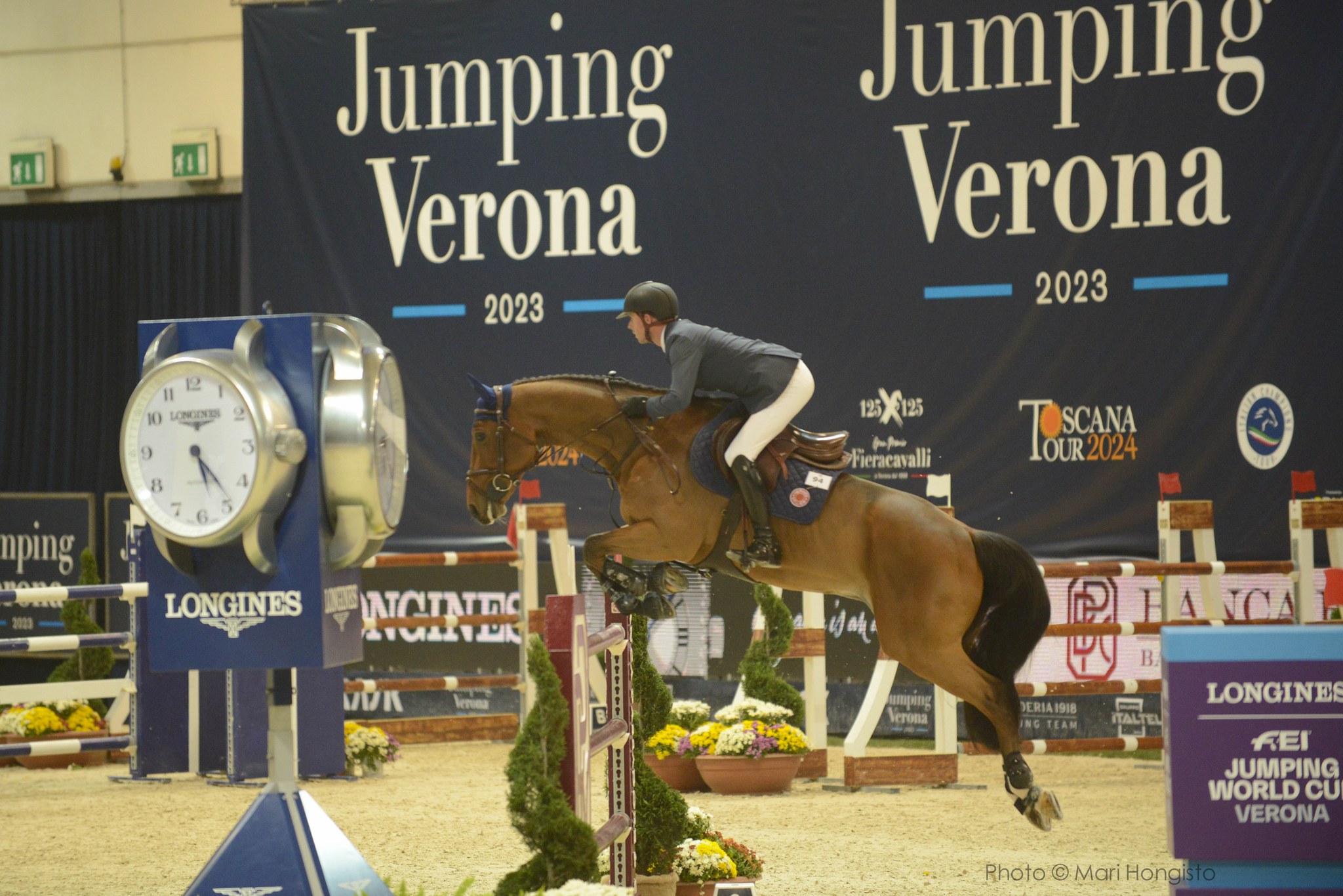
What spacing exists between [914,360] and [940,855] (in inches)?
133

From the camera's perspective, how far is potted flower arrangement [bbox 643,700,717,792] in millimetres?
6734

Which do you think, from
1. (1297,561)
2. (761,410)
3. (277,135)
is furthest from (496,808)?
(277,135)

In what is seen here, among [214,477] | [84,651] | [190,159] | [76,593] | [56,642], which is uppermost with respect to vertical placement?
[190,159]

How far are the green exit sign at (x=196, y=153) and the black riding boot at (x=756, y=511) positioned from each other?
21.1 ft

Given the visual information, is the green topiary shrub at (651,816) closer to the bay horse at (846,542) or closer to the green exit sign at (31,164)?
the bay horse at (846,542)

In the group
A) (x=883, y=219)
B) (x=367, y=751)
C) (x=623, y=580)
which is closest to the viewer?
(x=623, y=580)

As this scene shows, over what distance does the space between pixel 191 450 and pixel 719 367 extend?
2.20m

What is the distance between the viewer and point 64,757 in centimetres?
788

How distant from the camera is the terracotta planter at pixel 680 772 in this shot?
682cm

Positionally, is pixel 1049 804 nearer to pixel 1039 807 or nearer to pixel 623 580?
pixel 1039 807

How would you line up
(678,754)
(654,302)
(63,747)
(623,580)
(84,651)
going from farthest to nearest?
1. (84,651)
2. (678,754)
3. (63,747)
4. (654,302)
5. (623,580)

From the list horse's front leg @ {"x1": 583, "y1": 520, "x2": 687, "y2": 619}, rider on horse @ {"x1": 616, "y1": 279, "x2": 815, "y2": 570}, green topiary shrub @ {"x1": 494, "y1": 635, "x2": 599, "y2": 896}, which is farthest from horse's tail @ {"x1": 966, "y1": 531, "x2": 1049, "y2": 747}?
green topiary shrub @ {"x1": 494, "y1": 635, "x2": 599, "y2": 896}

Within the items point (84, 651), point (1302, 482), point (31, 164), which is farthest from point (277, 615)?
point (31, 164)

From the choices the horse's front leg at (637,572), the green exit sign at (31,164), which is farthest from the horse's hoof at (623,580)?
the green exit sign at (31,164)
